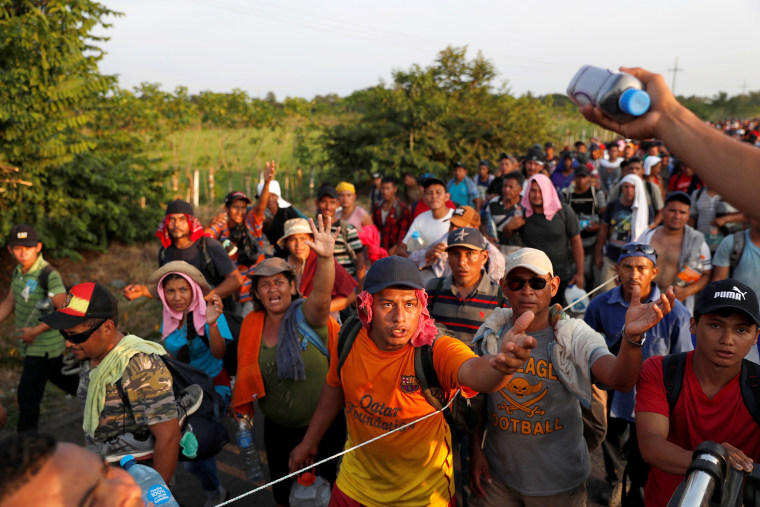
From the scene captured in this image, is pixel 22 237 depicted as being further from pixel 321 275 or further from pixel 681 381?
pixel 681 381

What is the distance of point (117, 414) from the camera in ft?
9.16

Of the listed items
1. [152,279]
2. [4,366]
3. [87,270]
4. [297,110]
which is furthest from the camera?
[297,110]

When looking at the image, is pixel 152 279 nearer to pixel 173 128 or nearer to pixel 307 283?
pixel 307 283

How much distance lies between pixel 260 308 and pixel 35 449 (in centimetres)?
269

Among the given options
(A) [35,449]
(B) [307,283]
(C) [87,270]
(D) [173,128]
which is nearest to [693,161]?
(A) [35,449]

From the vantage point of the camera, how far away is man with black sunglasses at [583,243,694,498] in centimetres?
365

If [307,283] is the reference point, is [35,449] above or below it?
above

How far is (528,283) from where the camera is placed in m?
2.86

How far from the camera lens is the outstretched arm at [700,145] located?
1131mm

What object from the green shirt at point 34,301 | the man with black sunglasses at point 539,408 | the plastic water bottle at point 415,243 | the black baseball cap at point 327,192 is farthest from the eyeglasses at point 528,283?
the green shirt at point 34,301

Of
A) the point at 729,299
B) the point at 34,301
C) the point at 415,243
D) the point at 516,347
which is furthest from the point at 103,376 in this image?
the point at 415,243

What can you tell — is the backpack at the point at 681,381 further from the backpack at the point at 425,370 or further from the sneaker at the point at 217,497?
the sneaker at the point at 217,497

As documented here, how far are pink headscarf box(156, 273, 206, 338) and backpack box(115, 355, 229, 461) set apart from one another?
0.80 meters

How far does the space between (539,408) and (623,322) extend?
1621mm
